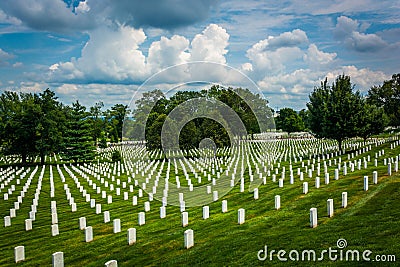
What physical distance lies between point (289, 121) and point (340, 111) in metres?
58.2

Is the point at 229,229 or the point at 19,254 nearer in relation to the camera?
the point at 19,254

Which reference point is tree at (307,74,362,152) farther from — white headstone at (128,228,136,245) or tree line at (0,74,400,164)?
white headstone at (128,228,136,245)

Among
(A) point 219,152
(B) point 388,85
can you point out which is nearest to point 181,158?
(A) point 219,152

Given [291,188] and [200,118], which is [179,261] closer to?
[291,188]

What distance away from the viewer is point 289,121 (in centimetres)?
9706

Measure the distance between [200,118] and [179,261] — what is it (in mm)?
26385

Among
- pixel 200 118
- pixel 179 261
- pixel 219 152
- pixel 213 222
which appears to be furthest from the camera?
pixel 219 152

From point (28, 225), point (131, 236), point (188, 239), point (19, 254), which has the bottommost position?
point (28, 225)

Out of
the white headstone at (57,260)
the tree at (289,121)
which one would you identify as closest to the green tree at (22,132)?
the white headstone at (57,260)

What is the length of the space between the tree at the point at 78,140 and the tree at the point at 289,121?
56.7 metres

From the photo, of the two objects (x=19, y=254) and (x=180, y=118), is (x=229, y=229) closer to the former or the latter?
(x=19, y=254)

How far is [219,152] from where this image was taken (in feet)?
134

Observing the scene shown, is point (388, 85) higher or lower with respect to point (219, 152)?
higher

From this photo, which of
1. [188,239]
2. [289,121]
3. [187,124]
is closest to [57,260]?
[188,239]
